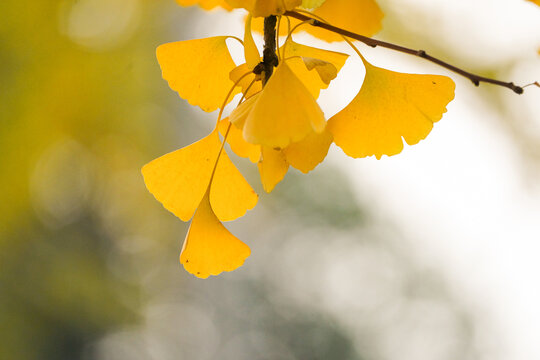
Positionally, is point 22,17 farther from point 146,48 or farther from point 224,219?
point 224,219

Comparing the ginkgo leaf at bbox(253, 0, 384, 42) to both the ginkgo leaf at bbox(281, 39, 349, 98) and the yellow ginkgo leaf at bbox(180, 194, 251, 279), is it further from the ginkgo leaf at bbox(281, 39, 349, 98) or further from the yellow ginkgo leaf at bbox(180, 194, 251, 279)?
the yellow ginkgo leaf at bbox(180, 194, 251, 279)

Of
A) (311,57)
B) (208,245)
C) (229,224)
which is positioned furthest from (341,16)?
(229,224)

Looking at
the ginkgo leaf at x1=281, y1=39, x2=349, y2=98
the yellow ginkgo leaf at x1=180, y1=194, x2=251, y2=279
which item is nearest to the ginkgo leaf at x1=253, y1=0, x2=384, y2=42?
the ginkgo leaf at x1=281, y1=39, x2=349, y2=98

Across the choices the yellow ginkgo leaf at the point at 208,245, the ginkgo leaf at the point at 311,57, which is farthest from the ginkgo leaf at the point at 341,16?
the yellow ginkgo leaf at the point at 208,245

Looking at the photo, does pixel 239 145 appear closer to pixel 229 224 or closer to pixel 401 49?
pixel 401 49

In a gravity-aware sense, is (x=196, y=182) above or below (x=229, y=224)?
above

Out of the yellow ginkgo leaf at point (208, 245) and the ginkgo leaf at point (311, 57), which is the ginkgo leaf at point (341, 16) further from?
the yellow ginkgo leaf at point (208, 245)
